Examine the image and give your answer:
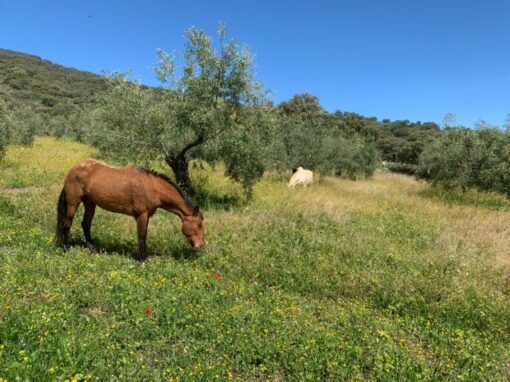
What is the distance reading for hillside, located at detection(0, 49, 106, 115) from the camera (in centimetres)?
6328

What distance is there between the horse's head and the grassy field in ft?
1.09

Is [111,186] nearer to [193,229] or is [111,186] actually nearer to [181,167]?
[193,229]

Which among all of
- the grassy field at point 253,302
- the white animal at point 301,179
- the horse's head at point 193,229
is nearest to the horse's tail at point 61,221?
the grassy field at point 253,302

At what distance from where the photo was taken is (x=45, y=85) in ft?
263

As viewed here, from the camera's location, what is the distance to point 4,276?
19.9 feet

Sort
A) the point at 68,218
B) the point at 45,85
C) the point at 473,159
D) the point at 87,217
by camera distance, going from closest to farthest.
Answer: the point at 68,218
the point at 87,217
the point at 473,159
the point at 45,85

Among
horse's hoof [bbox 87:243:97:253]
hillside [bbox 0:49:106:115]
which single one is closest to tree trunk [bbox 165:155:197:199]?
horse's hoof [bbox 87:243:97:253]

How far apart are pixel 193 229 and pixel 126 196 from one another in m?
1.67

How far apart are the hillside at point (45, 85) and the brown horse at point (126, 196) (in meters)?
35.6

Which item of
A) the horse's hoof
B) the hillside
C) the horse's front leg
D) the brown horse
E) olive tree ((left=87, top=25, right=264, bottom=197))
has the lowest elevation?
the horse's hoof

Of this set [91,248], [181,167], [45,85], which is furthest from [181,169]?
[45,85]

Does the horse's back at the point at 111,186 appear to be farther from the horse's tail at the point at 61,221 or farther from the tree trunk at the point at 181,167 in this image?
the tree trunk at the point at 181,167

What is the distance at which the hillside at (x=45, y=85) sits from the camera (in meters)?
63.3

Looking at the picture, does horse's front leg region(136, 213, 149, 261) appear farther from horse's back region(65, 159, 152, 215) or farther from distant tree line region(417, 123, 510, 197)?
distant tree line region(417, 123, 510, 197)
